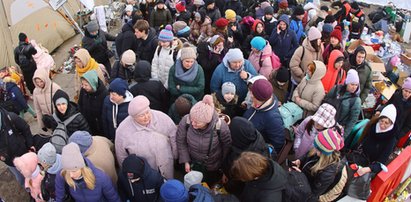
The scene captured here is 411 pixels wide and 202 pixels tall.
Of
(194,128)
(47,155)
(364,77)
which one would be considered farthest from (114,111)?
(364,77)

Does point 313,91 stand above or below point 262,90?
below

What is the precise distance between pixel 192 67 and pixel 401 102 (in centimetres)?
307

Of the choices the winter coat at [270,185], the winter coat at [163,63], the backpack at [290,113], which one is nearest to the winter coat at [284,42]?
the backpack at [290,113]

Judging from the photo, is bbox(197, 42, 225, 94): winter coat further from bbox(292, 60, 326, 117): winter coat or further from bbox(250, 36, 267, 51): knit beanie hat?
bbox(292, 60, 326, 117): winter coat

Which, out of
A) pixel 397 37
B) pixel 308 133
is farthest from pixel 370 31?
pixel 308 133

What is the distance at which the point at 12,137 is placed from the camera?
4.00m

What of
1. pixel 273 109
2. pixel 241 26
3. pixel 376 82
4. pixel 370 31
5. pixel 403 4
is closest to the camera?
pixel 273 109

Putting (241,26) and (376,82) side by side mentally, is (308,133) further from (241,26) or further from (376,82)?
(241,26)

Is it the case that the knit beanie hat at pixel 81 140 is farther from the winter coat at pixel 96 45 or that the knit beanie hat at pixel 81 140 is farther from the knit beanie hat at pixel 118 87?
the winter coat at pixel 96 45

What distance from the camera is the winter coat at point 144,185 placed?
330 centimetres

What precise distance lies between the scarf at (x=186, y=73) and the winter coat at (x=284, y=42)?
229 cm

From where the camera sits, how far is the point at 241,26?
296 inches

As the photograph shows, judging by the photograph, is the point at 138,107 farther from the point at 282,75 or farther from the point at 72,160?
the point at 282,75

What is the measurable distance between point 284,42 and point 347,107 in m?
2.23
